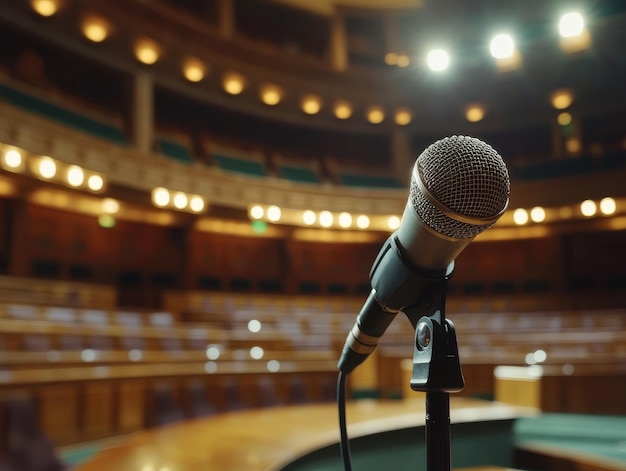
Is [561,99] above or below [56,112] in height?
above

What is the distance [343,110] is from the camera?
8.98 metres

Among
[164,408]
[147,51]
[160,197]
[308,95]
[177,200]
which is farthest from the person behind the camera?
[308,95]

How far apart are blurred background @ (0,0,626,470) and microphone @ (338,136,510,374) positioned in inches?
89.2

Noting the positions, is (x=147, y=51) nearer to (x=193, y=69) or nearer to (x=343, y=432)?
(x=193, y=69)

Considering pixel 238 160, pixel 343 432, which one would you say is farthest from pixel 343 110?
pixel 343 432

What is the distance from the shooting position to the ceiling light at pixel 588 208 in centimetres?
747

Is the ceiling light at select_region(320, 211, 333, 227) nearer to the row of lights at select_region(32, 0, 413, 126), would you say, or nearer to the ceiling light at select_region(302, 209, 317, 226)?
→ the ceiling light at select_region(302, 209, 317, 226)

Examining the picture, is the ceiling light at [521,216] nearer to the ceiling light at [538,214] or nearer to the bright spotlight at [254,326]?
the ceiling light at [538,214]

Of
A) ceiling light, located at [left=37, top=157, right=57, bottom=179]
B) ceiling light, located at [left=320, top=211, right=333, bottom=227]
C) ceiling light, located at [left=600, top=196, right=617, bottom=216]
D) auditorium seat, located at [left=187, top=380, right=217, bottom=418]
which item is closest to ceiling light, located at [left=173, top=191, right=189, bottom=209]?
ceiling light, located at [left=37, top=157, right=57, bottom=179]

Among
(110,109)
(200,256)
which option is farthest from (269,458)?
(110,109)

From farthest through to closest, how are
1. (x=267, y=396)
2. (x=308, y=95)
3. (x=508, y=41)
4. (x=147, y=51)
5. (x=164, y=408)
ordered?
(x=308, y=95) < (x=147, y=51) < (x=508, y=41) < (x=267, y=396) < (x=164, y=408)

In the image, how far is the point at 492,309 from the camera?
813 cm

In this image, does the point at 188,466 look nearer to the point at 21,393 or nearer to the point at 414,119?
the point at 21,393

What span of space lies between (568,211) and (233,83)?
201 inches
